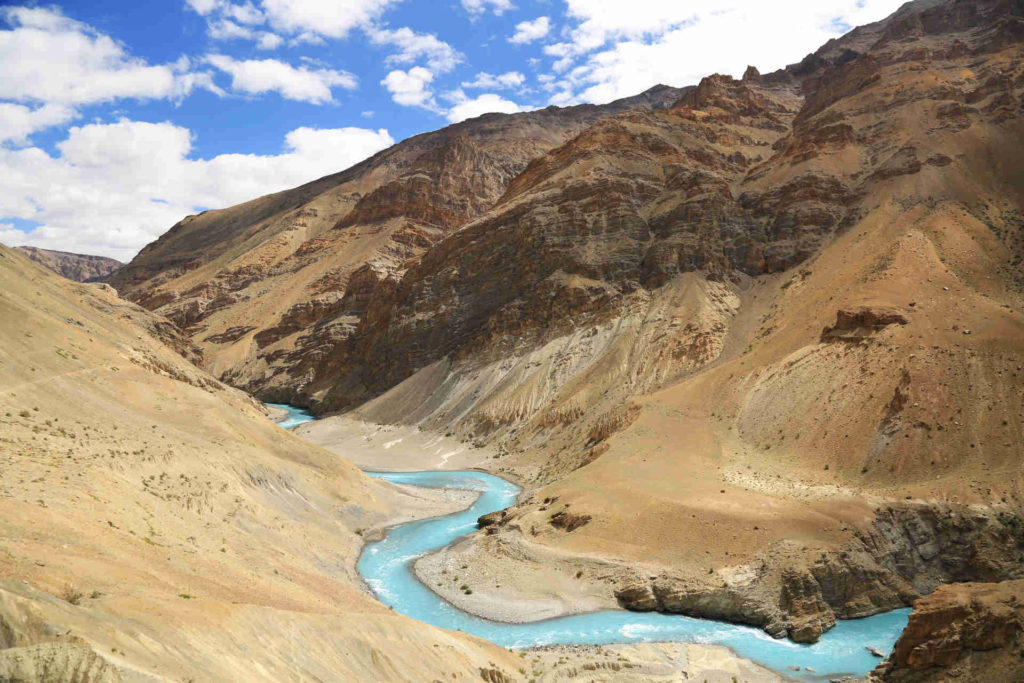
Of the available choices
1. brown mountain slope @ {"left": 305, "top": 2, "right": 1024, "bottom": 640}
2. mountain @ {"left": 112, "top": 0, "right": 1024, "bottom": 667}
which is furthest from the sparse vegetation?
brown mountain slope @ {"left": 305, "top": 2, "right": 1024, "bottom": 640}

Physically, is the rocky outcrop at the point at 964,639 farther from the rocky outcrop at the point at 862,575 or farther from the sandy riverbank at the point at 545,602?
the rocky outcrop at the point at 862,575

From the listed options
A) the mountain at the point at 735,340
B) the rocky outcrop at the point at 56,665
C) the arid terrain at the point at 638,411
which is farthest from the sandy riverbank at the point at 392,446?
the rocky outcrop at the point at 56,665

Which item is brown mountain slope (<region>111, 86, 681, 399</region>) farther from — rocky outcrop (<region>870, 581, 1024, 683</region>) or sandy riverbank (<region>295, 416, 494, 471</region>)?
rocky outcrop (<region>870, 581, 1024, 683</region>)

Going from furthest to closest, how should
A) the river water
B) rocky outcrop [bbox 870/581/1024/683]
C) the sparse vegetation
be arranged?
the river water → rocky outcrop [bbox 870/581/1024/683] → the sparse vegetation

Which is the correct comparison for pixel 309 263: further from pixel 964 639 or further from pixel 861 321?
pixel 964 639

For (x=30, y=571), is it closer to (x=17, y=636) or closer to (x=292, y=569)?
(x=17, y=636)

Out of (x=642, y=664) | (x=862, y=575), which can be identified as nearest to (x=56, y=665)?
(x=642, y=664)
